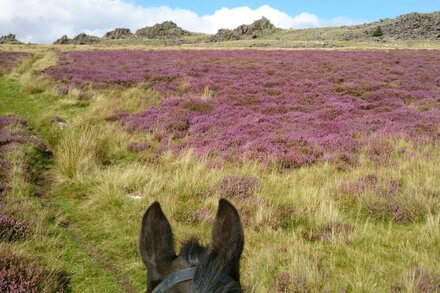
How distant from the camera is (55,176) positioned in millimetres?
8289

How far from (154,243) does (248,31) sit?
123774 mm

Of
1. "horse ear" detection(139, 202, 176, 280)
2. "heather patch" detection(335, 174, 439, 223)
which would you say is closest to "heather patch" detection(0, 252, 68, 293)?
"horse ear" detection(139, 202, 176, 280)

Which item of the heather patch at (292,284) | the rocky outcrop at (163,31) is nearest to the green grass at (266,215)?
the heather patch at (292,284)

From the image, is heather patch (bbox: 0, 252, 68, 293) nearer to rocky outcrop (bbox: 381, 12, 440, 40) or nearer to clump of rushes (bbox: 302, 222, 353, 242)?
clump of rushes (bbox: 302, 222, 353, 242)

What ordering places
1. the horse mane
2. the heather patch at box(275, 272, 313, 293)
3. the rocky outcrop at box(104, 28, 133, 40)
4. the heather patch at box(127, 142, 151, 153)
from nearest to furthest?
the horse mane, the heather patch at box(275, 272, 313, 293), the heather patch at box(127, 142, 151, 153), the rocky outcrop at box(104, 28, 133, 40)

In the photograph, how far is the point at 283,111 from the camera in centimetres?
1505

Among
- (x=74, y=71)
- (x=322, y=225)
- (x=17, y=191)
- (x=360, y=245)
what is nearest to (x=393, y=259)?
(x=360, y=245)

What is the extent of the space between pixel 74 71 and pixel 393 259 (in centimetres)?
2381

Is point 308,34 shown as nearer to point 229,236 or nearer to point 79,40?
point 79,40

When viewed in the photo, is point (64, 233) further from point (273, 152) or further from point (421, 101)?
point (421, 101)

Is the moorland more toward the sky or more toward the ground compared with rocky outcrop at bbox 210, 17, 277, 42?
more toward the ground

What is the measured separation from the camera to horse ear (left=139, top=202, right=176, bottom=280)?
6.15 ft

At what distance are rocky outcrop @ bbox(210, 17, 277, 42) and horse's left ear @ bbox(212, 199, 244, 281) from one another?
10417 centimetres

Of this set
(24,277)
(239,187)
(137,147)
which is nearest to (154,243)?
(24,277)
